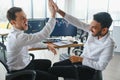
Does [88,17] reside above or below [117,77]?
above

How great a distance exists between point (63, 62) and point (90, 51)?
0.44 meters

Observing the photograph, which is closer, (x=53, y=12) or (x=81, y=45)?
(x=53, y=12)

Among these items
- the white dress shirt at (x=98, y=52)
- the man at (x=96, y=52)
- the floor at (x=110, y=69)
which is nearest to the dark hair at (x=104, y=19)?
the man at (x=96, y=52)

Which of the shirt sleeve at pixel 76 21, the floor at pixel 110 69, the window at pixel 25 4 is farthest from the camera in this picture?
the window at pixel 25 4

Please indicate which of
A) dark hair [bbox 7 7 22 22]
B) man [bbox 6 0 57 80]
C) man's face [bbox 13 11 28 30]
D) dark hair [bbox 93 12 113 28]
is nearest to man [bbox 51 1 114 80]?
dark hair [bbox 93 12 113 28]

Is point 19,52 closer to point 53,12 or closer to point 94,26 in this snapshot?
point 53,12

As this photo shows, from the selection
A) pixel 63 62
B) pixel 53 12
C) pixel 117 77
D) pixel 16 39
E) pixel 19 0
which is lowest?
pixel 117 77

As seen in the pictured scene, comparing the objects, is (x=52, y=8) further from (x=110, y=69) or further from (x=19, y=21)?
(x=110, y=69)

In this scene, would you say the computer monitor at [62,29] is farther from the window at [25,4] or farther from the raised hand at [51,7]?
the window at [25,4]

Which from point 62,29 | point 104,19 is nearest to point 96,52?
point 104,19

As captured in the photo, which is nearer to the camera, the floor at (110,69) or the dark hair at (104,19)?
the dark hair at (104,19)

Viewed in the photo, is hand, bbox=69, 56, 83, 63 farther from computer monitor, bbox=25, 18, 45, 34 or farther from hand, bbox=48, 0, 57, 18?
computer monitor, bbox=25, 18, 45, 34

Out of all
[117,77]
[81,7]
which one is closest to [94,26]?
[117,77]

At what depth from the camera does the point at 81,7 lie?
299 inches
